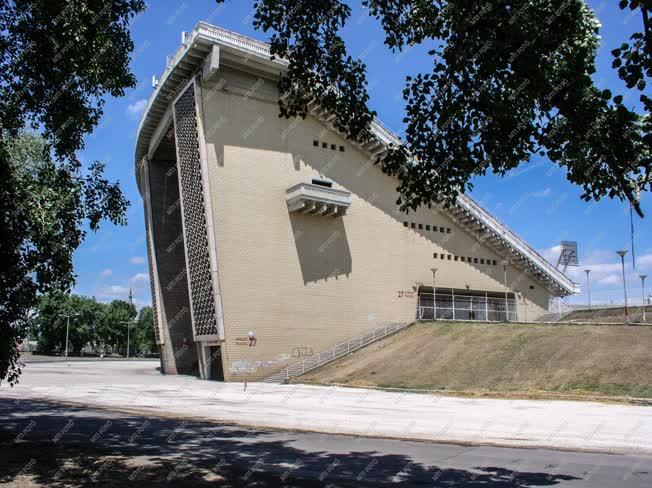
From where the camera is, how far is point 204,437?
1348 centimetres

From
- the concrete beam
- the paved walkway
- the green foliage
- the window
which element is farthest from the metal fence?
the green foliage

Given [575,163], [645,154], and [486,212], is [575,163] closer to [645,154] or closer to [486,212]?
[645,154]

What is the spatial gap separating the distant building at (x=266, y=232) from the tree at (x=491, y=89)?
1022 inches

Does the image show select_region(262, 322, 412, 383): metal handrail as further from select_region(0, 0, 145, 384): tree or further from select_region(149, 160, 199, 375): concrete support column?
select_region(0, 0, 145, 384): tree

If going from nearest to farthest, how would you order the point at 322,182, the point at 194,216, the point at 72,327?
the point at 194,216
the point at 322,182
the point at 72,327

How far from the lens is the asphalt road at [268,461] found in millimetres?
8727

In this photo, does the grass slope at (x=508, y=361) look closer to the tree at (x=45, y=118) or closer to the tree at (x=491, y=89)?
the tree at (x=491, y=89)

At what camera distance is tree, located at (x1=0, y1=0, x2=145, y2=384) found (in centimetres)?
880

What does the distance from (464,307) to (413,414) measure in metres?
35.6

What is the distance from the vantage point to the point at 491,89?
8258mm

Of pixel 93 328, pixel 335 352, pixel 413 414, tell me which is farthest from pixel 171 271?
pixel 93 328

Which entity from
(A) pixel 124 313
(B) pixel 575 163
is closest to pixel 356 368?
(B) pixel 575 163

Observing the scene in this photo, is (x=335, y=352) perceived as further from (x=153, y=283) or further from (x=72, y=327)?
(x=72, y=327)

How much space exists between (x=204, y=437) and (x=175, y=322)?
39.9m
